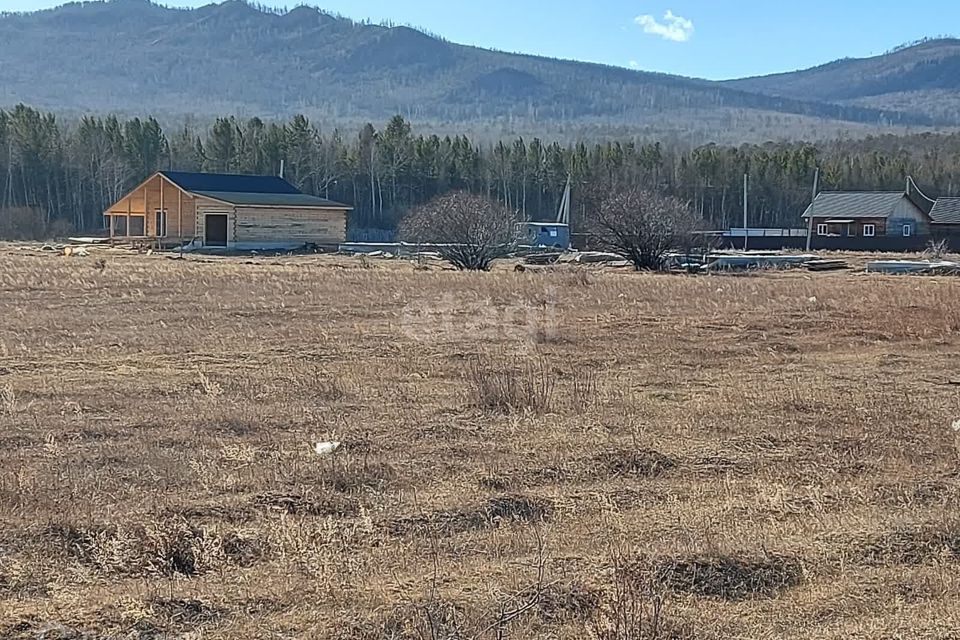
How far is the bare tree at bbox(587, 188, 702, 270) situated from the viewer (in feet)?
112

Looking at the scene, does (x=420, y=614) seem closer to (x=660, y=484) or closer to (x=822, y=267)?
(x=660, y=484)

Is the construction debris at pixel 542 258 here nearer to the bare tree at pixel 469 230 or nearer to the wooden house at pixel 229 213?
the bare tree at pixel 469 230

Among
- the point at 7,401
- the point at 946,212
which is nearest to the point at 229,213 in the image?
the point at 7,401

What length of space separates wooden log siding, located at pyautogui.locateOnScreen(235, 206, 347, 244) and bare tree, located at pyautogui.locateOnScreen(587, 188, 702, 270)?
19.4 meters

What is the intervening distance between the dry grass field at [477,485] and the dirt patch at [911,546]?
16 millimetres

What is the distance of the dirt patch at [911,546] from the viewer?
5.56m

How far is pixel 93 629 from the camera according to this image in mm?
4598

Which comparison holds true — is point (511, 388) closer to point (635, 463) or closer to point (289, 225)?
point (635, 463)

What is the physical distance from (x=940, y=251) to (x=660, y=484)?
44.1 metres

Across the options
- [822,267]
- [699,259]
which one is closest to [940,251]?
[822,267]

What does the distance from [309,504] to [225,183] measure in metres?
48.6

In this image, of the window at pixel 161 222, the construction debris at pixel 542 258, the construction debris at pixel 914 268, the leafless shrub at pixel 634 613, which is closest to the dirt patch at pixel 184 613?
the leafless shrub at pixel 634 613

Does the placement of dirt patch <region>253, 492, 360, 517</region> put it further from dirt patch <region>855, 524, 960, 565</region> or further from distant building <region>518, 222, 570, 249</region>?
distant building <region>518, 222, 570, 249</region>

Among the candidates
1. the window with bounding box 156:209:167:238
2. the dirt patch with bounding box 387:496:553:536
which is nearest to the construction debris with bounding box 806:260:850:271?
the window with bounding box 156:209:167:238
